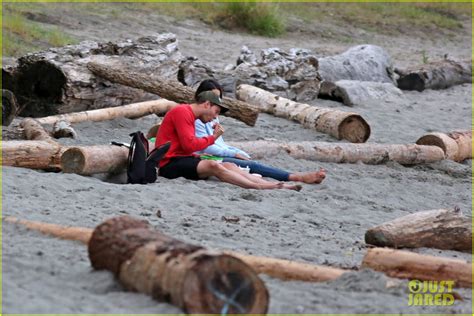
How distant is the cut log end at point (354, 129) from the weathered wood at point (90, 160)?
3923 mm

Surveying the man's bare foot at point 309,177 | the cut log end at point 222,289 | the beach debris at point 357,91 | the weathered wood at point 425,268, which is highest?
the cut log end at point 222,289

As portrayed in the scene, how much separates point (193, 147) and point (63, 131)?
2.04 metres

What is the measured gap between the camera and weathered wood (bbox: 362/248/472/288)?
5.70m

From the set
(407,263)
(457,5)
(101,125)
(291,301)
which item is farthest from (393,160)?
(457,5)

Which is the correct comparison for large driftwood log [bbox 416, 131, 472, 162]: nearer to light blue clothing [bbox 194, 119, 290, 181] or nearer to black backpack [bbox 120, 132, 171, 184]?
light blue clothing [bbox 194, 119, 290, 181]

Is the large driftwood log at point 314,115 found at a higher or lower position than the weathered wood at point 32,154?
lower

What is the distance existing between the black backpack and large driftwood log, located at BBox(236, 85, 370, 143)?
12.5ft

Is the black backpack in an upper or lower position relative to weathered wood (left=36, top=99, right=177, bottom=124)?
upper

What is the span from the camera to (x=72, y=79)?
1163 centimetres

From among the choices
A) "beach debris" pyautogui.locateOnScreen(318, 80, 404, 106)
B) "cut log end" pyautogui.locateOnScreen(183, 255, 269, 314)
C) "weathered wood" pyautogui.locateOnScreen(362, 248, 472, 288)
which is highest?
"cut log end" pyautogui.locateOnScreen(183, 255, 269, 314)

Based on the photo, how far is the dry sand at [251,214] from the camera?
5.01 m

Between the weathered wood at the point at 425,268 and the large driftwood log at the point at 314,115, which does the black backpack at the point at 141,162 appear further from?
the large driftwood log at the point at 314,115

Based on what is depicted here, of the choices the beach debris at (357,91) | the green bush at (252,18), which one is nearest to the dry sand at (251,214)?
the beach debris at (357,91)

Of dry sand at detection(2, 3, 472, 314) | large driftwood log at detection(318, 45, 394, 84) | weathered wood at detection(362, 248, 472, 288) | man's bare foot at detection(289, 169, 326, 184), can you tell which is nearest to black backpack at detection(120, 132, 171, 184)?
dry sand at detection(2, 3, 472, 314)
